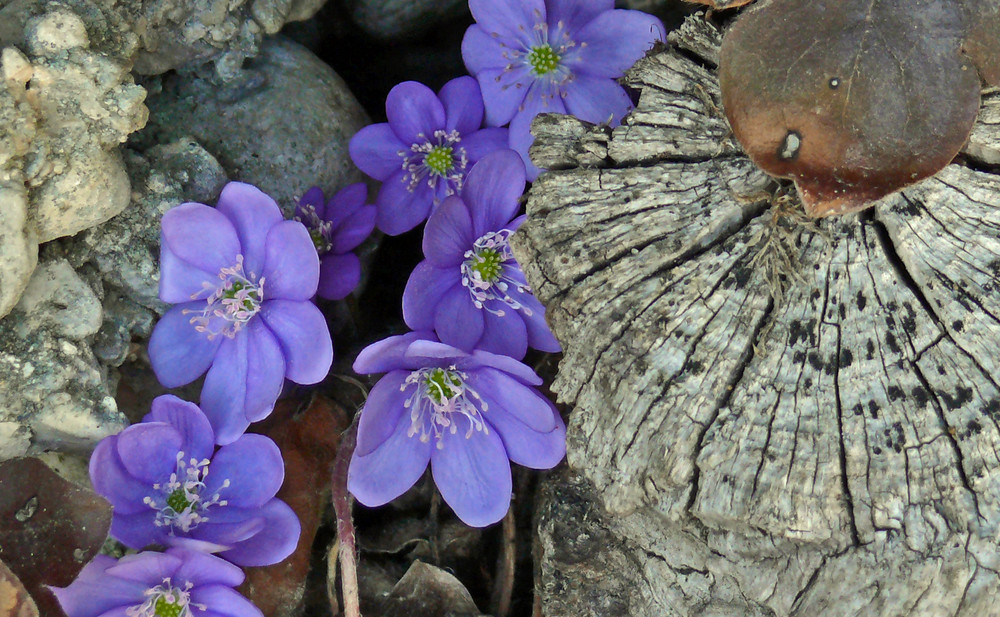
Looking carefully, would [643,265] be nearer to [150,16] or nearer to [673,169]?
[673,169]

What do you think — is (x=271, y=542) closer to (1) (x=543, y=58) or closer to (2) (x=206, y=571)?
(2) (x=206, y=571)

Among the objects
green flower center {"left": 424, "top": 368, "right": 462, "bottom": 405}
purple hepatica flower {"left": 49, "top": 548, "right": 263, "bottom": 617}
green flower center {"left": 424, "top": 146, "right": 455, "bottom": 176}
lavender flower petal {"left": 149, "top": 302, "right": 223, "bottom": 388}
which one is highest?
green flower center {"left": 424, "top": 146, "right": 455, "bottom": 176}

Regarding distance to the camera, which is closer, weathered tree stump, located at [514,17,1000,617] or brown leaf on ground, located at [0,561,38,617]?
weathered tree stump, located at [514,17,1000,617]

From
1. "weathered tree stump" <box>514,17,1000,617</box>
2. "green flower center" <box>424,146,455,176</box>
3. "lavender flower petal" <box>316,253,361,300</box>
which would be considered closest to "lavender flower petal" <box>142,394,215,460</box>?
"lavender flower petal" <box>316,253,361,300</box>

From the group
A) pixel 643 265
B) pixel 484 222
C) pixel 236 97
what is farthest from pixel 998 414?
pixel 236 97

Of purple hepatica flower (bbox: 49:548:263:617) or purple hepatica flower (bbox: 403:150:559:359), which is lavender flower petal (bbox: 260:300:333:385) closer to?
purple hepatica flower (bbox: 403:150:559:359)

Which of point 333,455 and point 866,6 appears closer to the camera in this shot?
point 866,6

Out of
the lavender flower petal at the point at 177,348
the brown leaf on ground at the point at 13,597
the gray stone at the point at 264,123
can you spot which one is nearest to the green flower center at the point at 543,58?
the gray stone at the point at 264,123
